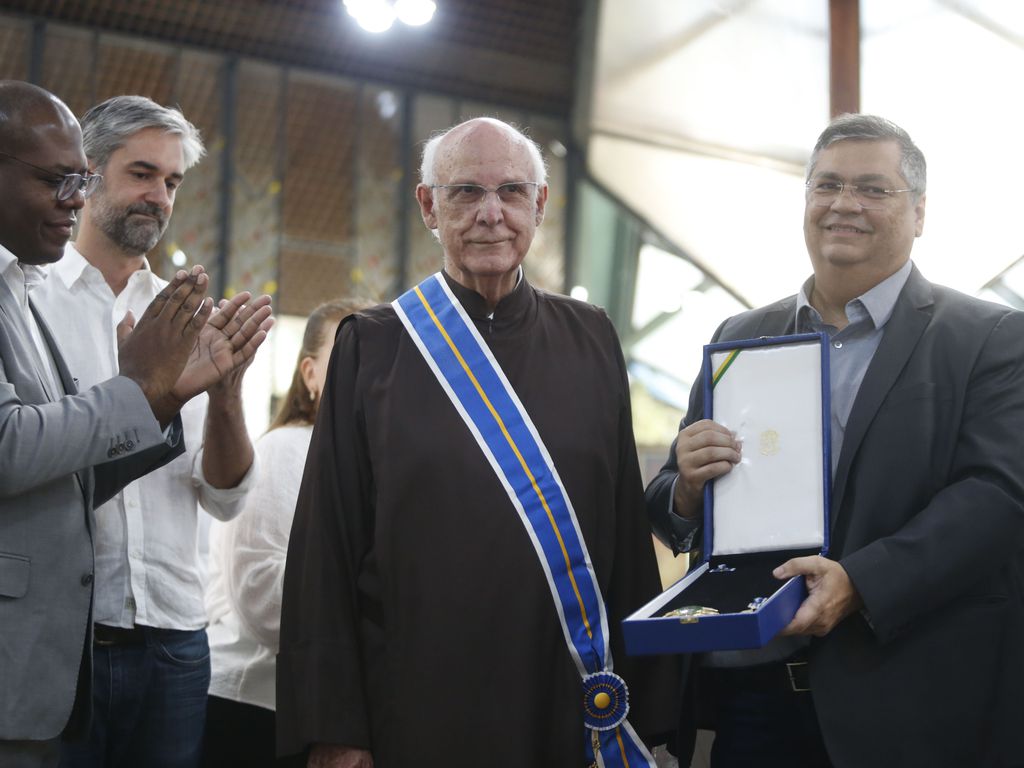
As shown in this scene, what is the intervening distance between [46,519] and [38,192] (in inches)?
20.0

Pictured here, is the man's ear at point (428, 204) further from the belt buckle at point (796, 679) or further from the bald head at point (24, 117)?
the belt buckle at point (796, 679)

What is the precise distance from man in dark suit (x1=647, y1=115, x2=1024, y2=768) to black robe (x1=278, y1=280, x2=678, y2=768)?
5.6 inches

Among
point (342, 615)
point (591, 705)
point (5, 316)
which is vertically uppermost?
point (5, 316)

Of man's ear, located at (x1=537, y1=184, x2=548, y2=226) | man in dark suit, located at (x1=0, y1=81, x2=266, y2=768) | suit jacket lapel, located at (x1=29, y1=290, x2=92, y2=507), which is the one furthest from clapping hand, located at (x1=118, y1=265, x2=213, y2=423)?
man's ear, located at (x1=537, y1=184, x2=548, y2=226)

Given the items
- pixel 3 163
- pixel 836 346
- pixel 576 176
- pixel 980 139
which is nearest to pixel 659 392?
pixel 576 176

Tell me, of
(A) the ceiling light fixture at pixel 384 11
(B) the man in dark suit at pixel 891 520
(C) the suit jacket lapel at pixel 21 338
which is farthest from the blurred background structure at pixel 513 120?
(C) the suit jacket lapel at pixel 21 338

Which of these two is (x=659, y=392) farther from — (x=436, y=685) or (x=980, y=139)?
(x=436, y=685)

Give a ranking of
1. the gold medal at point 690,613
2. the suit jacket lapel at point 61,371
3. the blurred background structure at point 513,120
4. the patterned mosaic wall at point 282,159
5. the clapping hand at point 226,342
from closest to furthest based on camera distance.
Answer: the gold medal at point 690,613, the suit jacket lapel at point 61,371, the clapping hand at point 226,342, the blurred background structure at point 513,120, the patterned mosaic wall at point 282,159

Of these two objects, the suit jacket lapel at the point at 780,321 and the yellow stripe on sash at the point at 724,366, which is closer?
the yellow stripe on sash at the point at 724,366

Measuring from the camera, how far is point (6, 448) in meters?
1.68

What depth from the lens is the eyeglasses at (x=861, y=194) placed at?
2.05 m

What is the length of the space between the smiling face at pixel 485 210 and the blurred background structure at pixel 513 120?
401 cm

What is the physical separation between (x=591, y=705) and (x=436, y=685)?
26 cm

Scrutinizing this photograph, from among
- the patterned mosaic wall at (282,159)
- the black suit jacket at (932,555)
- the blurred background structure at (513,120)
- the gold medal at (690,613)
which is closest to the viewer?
Answer: the gold medal at (690,613)
